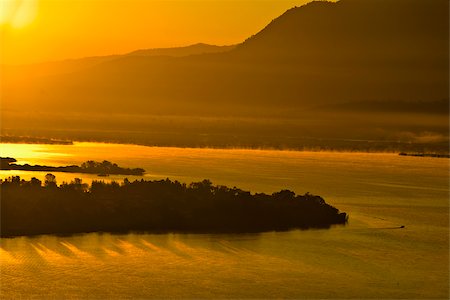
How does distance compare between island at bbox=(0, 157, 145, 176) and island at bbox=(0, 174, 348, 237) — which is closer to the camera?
island at bbox=(0, 174, 348, 237)

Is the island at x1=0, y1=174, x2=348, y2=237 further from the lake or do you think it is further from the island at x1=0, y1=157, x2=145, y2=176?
the island at x1=0, y1=157, x2=145, y2=176

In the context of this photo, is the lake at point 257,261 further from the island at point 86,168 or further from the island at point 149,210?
the island at point 86,168

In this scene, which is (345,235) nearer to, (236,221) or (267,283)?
(236,221)

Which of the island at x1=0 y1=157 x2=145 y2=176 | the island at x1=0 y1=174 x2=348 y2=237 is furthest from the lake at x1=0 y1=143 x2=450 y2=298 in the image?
the island at x1=0 y1=157 x2=145 y2=176

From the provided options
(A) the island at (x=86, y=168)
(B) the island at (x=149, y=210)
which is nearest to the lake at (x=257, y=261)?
Answer: (B) the island at (x=149, y=210)

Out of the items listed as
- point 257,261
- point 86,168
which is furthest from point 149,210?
point 86,168

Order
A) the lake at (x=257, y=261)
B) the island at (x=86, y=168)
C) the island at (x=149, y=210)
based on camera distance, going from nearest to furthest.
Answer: the lake at (x=257, y=261), the island at (x=149, y=210), the island at (x=86, y=168)

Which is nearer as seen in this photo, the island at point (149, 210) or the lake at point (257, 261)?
the lake at point (257, 261)

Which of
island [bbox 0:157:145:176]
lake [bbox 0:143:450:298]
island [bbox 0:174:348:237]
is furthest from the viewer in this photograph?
island [bbox 0:157:145:176]
